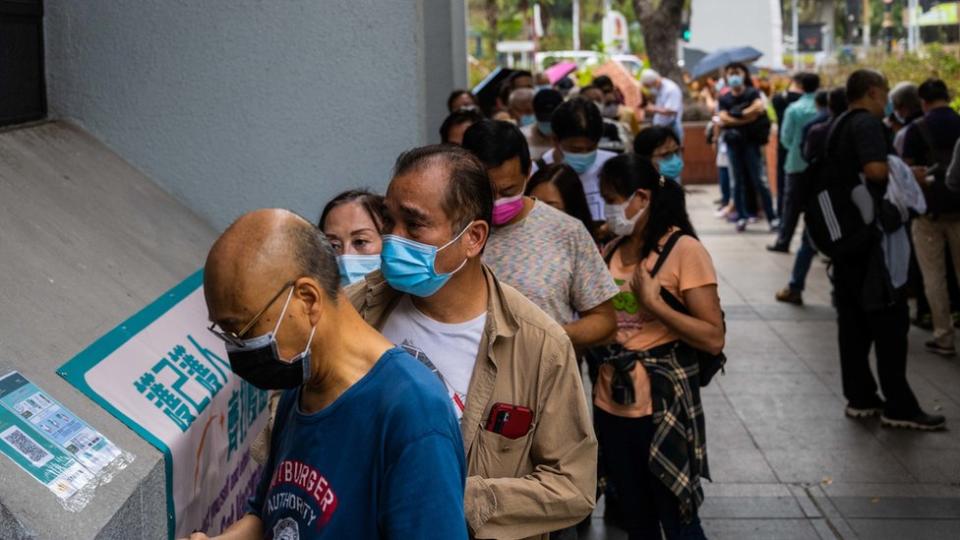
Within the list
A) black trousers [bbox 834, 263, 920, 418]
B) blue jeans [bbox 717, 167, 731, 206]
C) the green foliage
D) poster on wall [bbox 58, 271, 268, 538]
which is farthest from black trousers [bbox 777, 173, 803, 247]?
poster on wall [bbox 58, 271, 268, 538]

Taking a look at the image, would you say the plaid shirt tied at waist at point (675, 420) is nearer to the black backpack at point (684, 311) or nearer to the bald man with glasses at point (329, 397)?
the black backpack at point (684, 311)

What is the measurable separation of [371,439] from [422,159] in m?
0.98

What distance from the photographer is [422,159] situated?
3066 mm

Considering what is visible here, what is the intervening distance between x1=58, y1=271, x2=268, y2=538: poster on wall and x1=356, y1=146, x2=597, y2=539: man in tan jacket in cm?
104

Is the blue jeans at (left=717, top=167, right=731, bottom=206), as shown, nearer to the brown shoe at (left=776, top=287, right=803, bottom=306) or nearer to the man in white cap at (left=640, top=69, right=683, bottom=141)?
the man in white cap at (left=640, top=69, right=683, bottom=141)

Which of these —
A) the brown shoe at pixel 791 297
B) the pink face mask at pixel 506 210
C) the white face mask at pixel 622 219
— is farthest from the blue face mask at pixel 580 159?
the brown shoe at pixel 791 297

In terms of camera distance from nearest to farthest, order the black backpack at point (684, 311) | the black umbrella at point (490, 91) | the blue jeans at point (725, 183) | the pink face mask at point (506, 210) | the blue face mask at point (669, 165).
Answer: the pink face mask at point (506, 210)
the black backpack at point (684, 311)
the blue face mask at point (669, 165)
the black umbrella at point (490, 91)
the blue jeans at point (725, 183)

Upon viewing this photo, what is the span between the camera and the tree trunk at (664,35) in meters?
26.9

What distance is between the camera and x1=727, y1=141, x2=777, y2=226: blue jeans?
16.3 m

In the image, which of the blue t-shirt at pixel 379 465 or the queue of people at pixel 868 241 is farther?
the queue of people at pixel 868 241

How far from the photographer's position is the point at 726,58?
2147 centimetres

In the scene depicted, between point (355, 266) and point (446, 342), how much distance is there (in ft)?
3.35

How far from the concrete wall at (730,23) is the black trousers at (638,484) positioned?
2828cm

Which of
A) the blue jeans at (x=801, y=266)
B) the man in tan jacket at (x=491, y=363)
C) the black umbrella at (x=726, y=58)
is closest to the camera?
the man in tan jacket at (x=491, y=363)
